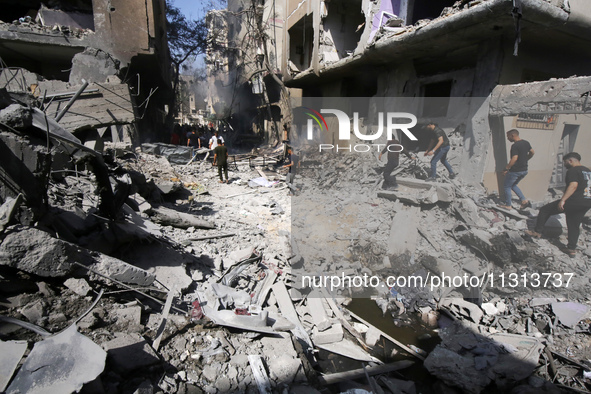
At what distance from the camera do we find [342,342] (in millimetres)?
3998

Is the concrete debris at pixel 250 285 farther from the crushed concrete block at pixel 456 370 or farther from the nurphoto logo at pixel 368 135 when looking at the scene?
the nurphoto logo at pixel 368 135

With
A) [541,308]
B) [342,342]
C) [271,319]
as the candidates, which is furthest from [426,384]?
[541,308]

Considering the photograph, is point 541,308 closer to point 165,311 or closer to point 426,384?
point 426,384

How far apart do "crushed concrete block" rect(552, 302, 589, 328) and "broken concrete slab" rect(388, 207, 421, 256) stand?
2.32 meters

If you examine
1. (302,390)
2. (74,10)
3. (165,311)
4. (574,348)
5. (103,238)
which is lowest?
(574,348)

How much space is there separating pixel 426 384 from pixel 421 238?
3.24 metres

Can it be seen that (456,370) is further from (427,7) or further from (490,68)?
(427,7)

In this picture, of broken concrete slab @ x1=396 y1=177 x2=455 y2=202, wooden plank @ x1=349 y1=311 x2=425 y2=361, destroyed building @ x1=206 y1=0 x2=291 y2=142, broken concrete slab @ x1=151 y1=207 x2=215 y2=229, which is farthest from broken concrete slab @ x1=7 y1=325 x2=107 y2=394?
destroyed building @ x1=206 y1=0 x2=291 y2=142

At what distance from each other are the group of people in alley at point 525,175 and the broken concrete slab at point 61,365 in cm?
703

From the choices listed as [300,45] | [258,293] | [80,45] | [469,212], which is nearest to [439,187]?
[469,212]

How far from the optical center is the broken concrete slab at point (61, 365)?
2.07 metres

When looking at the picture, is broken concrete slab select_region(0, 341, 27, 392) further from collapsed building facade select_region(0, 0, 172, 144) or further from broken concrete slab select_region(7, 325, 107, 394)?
collapsed building facade select_region(0, 0, 172, 144)

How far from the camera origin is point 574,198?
5.11 metres

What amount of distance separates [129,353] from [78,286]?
3.87ft
